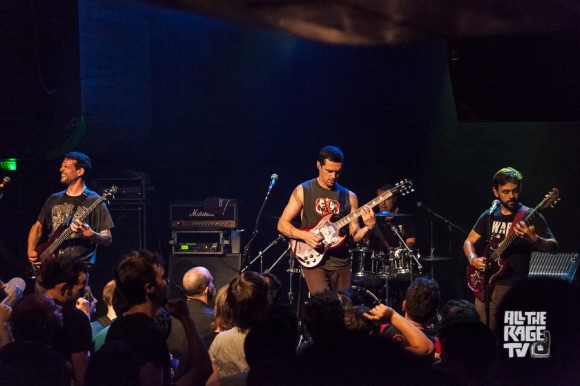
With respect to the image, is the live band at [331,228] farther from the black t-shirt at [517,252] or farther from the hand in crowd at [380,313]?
the hand in crowd at [380,313]

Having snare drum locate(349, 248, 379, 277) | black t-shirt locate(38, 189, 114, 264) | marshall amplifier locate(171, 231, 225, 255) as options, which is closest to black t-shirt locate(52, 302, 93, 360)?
black t-shirt locate(38, 189, 114, 264)

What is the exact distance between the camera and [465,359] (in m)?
2.81

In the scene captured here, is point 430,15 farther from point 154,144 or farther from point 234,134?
point 154,144

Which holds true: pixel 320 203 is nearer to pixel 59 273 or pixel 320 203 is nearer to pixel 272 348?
pixel 59 273

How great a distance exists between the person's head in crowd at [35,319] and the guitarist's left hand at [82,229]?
3.44m

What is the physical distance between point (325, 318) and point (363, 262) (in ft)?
19.7

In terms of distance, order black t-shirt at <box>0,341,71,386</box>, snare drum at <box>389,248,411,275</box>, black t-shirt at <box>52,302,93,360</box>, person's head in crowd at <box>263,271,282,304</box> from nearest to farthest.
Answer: black t-shirt at <box>0,341,71,386</box> < black t-shirt at <box>52,302,93,360</box> < person's head in crowd at <box>263,271,282,304</box> < snare drum at <box>389,248,411,275</box>

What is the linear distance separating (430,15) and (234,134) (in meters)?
2.97

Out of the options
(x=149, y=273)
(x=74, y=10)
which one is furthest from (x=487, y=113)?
(x=74, y=10)

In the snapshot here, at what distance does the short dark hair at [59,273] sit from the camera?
4.30m

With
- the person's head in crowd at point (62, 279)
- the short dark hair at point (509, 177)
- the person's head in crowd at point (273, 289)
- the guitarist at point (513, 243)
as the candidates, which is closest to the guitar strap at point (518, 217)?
the guitarist at point (513, 243)

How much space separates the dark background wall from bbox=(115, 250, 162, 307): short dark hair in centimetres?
507

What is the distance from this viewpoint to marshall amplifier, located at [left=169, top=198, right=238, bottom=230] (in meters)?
8.38

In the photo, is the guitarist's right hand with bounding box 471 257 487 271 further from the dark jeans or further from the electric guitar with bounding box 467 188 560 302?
the dark jeans
